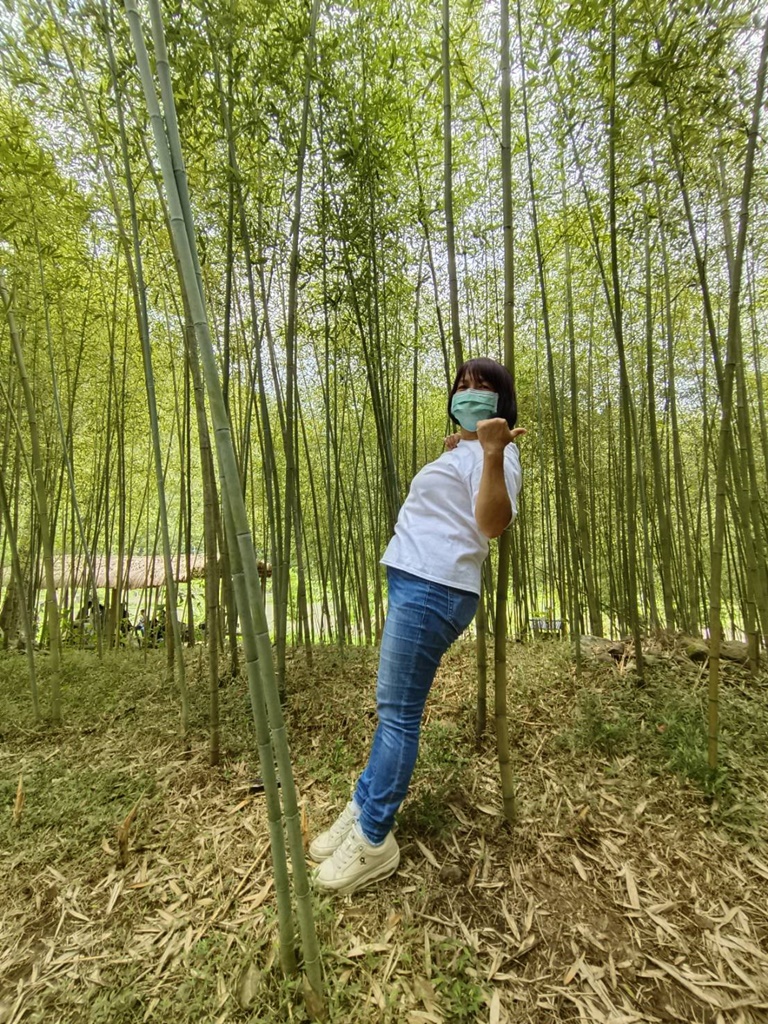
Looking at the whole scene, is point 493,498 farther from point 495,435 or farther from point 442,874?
point 442,874

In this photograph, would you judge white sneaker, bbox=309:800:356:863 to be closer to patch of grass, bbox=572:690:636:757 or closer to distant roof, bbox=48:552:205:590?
patch of grass, bbox=572:690:636:757

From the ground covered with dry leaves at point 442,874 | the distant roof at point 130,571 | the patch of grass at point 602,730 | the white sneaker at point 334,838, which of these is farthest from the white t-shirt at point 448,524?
the distant roof at point 130,571

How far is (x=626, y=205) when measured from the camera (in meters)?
2.30

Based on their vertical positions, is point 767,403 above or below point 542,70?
below

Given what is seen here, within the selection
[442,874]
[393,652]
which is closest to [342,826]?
[442,874]

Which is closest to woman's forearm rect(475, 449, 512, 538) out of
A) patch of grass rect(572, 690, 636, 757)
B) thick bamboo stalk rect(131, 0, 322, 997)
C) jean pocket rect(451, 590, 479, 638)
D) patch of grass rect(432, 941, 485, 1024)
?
jean pocket rect(451, 590, 479, 638)

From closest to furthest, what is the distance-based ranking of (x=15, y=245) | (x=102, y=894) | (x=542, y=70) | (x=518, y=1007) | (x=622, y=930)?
(x=518, y=1007) < (x=622, y=930) < (x=102, y=894) < (x=542, y=70) < (x=15, y=245)

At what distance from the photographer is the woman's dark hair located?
4.11 feet

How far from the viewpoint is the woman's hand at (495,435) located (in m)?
1.04

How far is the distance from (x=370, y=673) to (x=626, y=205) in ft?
8.84

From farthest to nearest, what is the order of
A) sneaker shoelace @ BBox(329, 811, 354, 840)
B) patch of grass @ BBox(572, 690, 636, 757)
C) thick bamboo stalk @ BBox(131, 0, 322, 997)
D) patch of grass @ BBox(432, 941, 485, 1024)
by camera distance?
1. patch of grass @ BBox(572, 690, 636, 757)
2. sneaker shoelace @ BBox(329, 811, 354, 840)
3. patch of grass @ BBox(432, 941, 485, 1024)
4. thick bamboo stalk @ BBox(131, 0, 322, 997)

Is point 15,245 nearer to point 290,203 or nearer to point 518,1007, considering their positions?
point 290,203

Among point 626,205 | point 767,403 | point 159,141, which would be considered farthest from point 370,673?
point 767,403

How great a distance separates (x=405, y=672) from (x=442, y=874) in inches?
24.1
